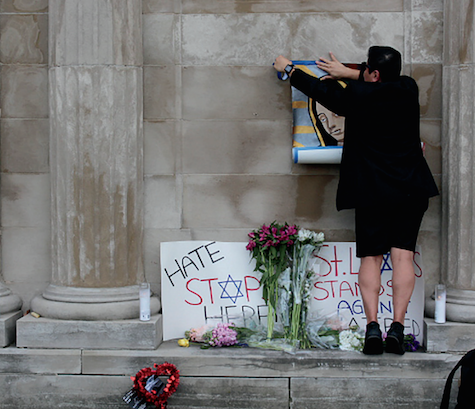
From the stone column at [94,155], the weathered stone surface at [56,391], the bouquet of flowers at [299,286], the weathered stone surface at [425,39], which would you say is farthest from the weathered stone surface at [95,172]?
the weathered stone surface at [425,39]

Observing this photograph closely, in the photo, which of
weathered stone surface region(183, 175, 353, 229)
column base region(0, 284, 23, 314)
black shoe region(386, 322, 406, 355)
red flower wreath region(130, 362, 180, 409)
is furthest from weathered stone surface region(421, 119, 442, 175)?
column base region(0, 284, 23, 314)

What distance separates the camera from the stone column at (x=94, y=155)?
521 centimetres

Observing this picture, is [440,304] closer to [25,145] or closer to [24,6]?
[25,145]

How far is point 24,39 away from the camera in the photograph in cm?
Answer: 556

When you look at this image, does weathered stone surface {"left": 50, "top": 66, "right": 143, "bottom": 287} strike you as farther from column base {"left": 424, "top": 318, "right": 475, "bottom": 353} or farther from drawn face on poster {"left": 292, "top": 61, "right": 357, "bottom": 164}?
column base {"left": 424, "top": 318, "right": 475, "bottom": 353}

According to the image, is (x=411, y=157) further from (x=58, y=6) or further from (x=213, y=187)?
(x=58, y=6)

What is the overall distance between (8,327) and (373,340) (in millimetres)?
2894

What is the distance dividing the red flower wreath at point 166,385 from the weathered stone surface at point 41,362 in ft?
1.79

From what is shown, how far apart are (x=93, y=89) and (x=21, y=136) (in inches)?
34.0

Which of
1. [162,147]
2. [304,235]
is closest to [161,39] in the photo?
[162,147]

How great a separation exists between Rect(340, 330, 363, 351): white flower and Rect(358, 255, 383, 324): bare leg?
20 centimetres

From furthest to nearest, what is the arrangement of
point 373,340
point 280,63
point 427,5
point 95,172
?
point 427,5 → point 280,63 → point 95,172 → point 373,340

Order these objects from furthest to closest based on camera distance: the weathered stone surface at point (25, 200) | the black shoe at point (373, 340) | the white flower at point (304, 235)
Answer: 1. the weathered stone surface at point (25, 200)
2. the white flower at point (304, 235)
3. the black shoe at point (373, 340)

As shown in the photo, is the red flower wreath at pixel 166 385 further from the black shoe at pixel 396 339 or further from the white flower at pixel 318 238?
the black shoe at pixel 396 339
